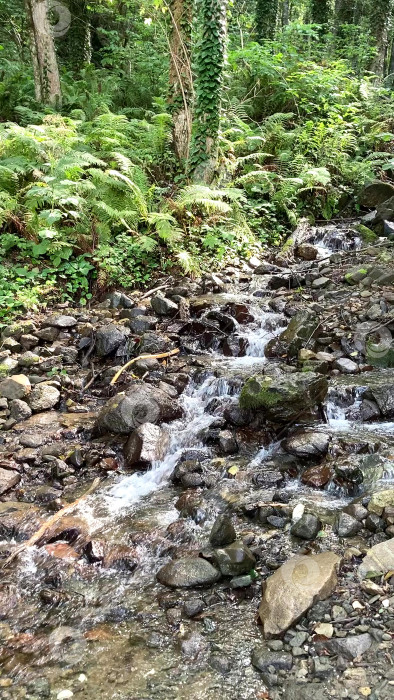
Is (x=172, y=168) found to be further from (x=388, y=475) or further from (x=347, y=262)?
(x=388, y=475)

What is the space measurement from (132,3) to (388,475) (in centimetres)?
1669

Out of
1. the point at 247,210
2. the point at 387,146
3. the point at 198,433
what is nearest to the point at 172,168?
the point at 247,210

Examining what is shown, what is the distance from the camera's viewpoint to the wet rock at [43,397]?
19.5ft

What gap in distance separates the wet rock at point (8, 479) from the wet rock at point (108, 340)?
2.45m

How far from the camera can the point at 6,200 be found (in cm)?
813

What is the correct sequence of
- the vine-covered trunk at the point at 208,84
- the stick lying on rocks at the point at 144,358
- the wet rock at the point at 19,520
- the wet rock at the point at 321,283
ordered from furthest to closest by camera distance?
the vine-covered trunk at the point at 208,84 → the wet rock at the point at 321,283 → the stick lying on rocks at the point at 144,358 → the wet rock at the point at 19,520

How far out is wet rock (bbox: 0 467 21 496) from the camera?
15.3ft

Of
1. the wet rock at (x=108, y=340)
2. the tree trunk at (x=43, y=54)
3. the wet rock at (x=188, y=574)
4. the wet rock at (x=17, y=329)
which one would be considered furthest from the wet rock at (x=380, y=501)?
the tree trunk at (x=43, y=54)

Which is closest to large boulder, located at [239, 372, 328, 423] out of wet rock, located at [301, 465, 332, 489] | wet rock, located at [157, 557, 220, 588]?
wet rock, located at [301, 465, 332, 489]

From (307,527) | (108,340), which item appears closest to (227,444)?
(307,527)

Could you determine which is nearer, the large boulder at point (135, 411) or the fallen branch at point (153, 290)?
the large boulder at point (135, 411)

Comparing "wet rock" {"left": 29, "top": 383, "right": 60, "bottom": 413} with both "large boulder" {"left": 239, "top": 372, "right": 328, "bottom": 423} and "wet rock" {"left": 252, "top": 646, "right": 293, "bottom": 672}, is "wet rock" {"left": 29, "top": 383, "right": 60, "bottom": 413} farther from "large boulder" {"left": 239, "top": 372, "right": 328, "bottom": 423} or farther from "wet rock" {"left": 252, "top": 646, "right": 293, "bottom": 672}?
"wet rock" {"left": 252, "top": 646, "right": 293, "bottom": 672}

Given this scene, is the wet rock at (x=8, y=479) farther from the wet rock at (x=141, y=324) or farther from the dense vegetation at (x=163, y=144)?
the dense vegetation at (x=163, y=144)

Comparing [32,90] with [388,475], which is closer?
[388,475]
